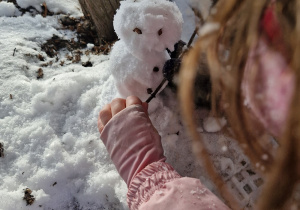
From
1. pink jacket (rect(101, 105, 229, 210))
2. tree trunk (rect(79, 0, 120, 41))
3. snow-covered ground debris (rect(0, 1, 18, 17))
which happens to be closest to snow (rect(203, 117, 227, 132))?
pink jacket (rect(101, 105, 229, 210))

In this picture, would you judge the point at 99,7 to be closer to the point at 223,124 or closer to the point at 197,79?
the point at 197,79

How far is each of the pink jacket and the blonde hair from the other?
0.29 m

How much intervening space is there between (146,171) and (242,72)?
1.66ft

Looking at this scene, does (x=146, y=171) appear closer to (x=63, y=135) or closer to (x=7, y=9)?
(x=63, y=135)

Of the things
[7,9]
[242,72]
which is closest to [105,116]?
[242,72]

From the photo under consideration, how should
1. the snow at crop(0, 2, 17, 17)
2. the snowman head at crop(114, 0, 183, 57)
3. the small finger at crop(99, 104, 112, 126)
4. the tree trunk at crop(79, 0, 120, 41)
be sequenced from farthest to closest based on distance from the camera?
1. the snow at crop(0, 2, 17, 17)
2. the tree trunk at crop(79, 0, 120, 41)
3. the small finger at crop(99, 104, 112, 126)
4. the snowman head at crop(114, 0, 183, 57)

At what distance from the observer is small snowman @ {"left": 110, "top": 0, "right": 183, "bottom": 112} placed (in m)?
1.02

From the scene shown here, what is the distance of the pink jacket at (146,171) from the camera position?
0.90 metres

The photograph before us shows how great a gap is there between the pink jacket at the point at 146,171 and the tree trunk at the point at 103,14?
0.69 meters

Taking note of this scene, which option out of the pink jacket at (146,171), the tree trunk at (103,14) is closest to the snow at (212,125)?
the pink jacket at (146,171)

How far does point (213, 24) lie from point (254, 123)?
270mm

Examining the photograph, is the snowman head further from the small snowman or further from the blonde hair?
the blonde hair

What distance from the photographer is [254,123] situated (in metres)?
0.72

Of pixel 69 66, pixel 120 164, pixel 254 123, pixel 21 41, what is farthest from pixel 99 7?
pixel 254 123
